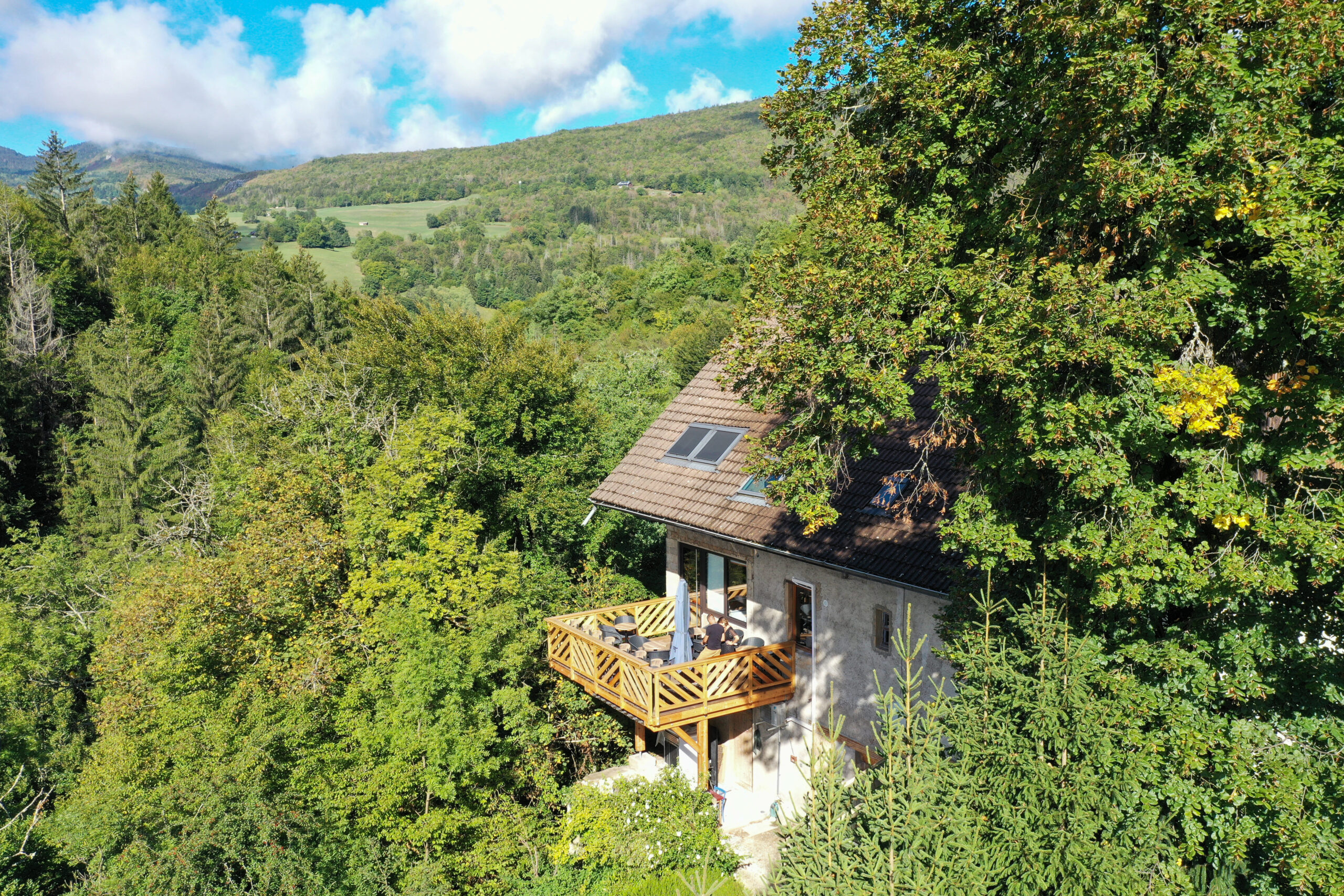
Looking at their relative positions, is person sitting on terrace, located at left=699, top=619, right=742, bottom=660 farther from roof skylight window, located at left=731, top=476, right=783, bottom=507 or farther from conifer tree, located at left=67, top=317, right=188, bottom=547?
conifer tree, located at left=67, top=317, right=188, bottom=547

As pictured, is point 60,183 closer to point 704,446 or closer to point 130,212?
point 130,212

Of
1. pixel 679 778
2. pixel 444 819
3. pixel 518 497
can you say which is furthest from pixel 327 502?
pixel 679 778

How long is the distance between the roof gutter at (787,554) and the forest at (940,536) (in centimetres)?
144

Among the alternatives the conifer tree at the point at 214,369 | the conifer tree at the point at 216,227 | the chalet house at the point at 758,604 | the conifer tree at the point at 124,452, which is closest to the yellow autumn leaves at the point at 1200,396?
the chalet house at the point at 758,604

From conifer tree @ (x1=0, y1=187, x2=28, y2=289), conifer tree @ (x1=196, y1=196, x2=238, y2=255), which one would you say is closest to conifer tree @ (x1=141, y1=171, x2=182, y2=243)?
conifer tree @ (x1=196, y1=196, x2=238, y2=255)

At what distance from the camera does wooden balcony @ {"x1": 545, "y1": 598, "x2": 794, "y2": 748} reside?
1376cm

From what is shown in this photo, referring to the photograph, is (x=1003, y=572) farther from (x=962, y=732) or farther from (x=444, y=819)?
(x=444, y=819)

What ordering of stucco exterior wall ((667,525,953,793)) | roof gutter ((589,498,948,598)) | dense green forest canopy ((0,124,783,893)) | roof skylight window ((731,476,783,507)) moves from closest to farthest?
roof gutter ((589,498,948,598)) < stucco exterior wall ((667,525,953,793)) < dense green forest canopy ((0,124,783,893)) < roof skylight window ((731,476,783,507))

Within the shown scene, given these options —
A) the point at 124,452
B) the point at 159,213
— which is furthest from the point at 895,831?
the point at 159,213

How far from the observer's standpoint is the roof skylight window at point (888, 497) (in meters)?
13.0

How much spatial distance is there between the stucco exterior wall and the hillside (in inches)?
5374

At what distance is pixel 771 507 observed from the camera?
49.6 feet

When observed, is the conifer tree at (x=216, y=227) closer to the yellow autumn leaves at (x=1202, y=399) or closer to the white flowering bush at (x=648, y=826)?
the white flowering bush at (x=648, y=826)

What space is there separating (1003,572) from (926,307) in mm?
3141
